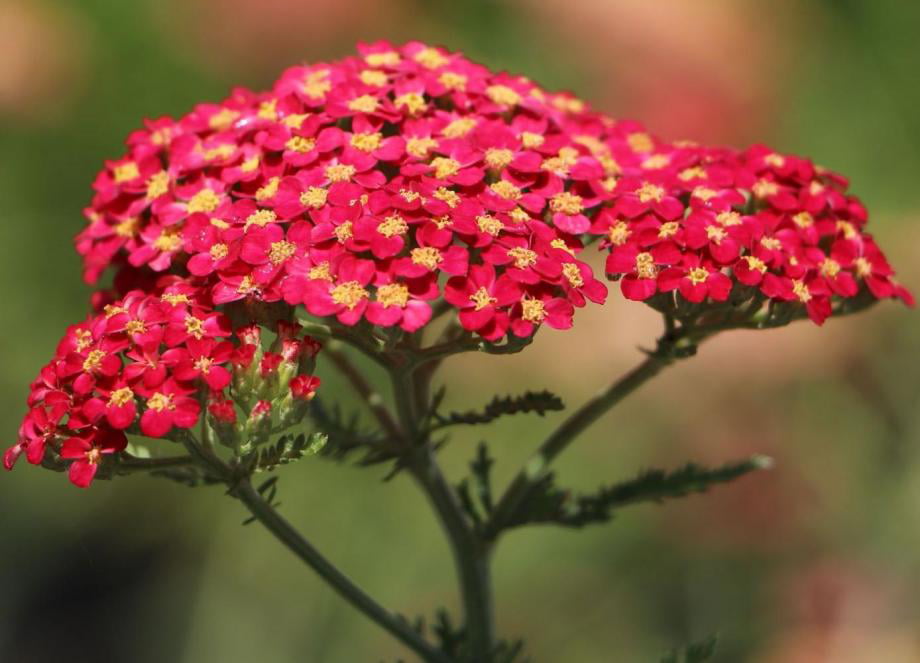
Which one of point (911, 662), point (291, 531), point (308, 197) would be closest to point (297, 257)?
point (308, 197)

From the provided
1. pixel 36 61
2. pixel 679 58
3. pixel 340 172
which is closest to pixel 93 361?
pixel 340 172

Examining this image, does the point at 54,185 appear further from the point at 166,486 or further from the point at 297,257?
the point at 297,257

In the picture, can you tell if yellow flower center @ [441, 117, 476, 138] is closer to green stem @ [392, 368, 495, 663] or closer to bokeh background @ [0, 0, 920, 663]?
green stem @ [392, 368, 495, 663]

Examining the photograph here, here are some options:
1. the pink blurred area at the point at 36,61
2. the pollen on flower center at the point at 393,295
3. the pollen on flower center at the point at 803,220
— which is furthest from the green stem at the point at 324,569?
the pink blurred area at the point at 36,61

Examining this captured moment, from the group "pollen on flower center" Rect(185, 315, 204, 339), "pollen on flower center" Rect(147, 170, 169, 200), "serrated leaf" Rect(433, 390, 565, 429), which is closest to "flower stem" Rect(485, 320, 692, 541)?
"serrated leaf" Rect(433, 390, 565, 429)

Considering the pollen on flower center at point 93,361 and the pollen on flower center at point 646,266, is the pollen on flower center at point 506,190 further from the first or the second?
the pollen on flower center at point 93,361

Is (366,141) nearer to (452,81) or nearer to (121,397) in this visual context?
(452,81)
